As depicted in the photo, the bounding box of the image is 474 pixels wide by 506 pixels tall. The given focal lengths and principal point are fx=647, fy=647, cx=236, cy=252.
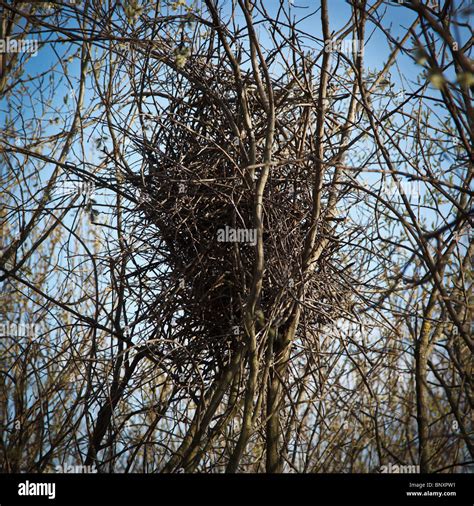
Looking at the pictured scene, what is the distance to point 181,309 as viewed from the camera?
5.46ft

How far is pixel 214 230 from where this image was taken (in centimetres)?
163

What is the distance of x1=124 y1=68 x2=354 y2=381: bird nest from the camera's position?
5.14 feet

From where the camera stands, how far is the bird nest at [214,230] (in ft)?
5.14

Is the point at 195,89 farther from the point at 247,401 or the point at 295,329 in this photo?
the point at 247,401

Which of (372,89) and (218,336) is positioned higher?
(372,89)

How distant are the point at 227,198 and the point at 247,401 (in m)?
0.50
